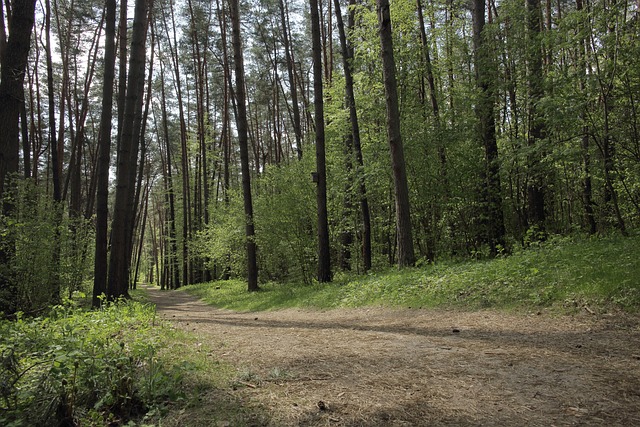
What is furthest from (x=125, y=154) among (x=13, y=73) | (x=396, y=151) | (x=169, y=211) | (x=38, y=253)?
(x=169, y=211)

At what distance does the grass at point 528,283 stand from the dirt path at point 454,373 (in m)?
0.56

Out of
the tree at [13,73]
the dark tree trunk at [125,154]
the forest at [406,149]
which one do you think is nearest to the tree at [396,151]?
the forest at [406,149]

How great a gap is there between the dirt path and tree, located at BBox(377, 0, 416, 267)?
4.23m

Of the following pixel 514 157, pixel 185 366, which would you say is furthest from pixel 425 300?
pixel 185 366

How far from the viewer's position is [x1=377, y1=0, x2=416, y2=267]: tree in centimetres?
976

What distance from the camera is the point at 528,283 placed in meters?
6.46

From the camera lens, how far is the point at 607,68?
309 inches

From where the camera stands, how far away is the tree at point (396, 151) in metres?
9.76

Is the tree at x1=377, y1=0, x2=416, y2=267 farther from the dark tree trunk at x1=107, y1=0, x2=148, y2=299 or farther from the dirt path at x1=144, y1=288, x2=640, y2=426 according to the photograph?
the dark tree trunk at x1=107, y1=0, x2=148, y2=299

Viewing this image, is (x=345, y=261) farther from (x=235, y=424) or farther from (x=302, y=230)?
(x=235, y=424)

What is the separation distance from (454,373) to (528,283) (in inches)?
149

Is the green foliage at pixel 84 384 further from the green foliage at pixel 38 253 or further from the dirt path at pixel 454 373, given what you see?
the green foliage at pixel 38 253

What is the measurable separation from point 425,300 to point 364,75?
27.9 feet

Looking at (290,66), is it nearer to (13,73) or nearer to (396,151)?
(396,151)
